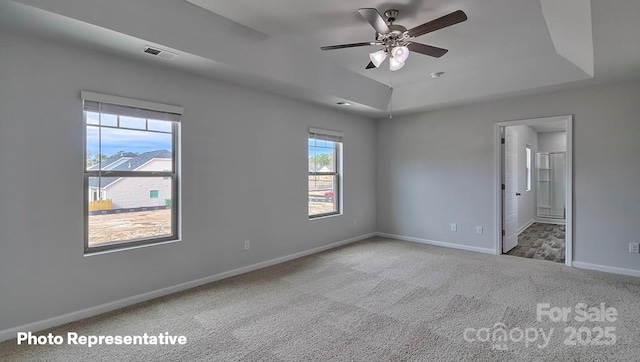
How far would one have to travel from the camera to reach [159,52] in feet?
9.38

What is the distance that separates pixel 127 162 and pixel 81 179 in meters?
0.42

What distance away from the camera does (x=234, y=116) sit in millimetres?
3869

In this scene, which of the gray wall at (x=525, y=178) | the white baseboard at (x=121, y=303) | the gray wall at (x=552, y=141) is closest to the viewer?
the white baseboard at (x=121, y=303)

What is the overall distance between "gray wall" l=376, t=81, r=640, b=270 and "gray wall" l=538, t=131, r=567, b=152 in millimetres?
4637

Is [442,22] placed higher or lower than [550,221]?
higher

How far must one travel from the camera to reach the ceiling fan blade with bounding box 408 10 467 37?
2.25m

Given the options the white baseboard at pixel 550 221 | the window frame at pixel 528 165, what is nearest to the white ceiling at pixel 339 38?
the window frame at pixel 528 165

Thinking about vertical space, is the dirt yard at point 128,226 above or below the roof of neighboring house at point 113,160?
below

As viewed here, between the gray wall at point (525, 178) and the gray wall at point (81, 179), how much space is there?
4517 millimetres

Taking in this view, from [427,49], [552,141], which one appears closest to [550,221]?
[552,141]

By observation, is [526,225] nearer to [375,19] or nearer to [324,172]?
[324,172]

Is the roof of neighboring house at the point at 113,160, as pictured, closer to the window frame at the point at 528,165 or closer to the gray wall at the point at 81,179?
the gray wall at the point at 81,179

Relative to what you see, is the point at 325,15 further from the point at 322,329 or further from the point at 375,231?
the point at 375,231

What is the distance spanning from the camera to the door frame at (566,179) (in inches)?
166
